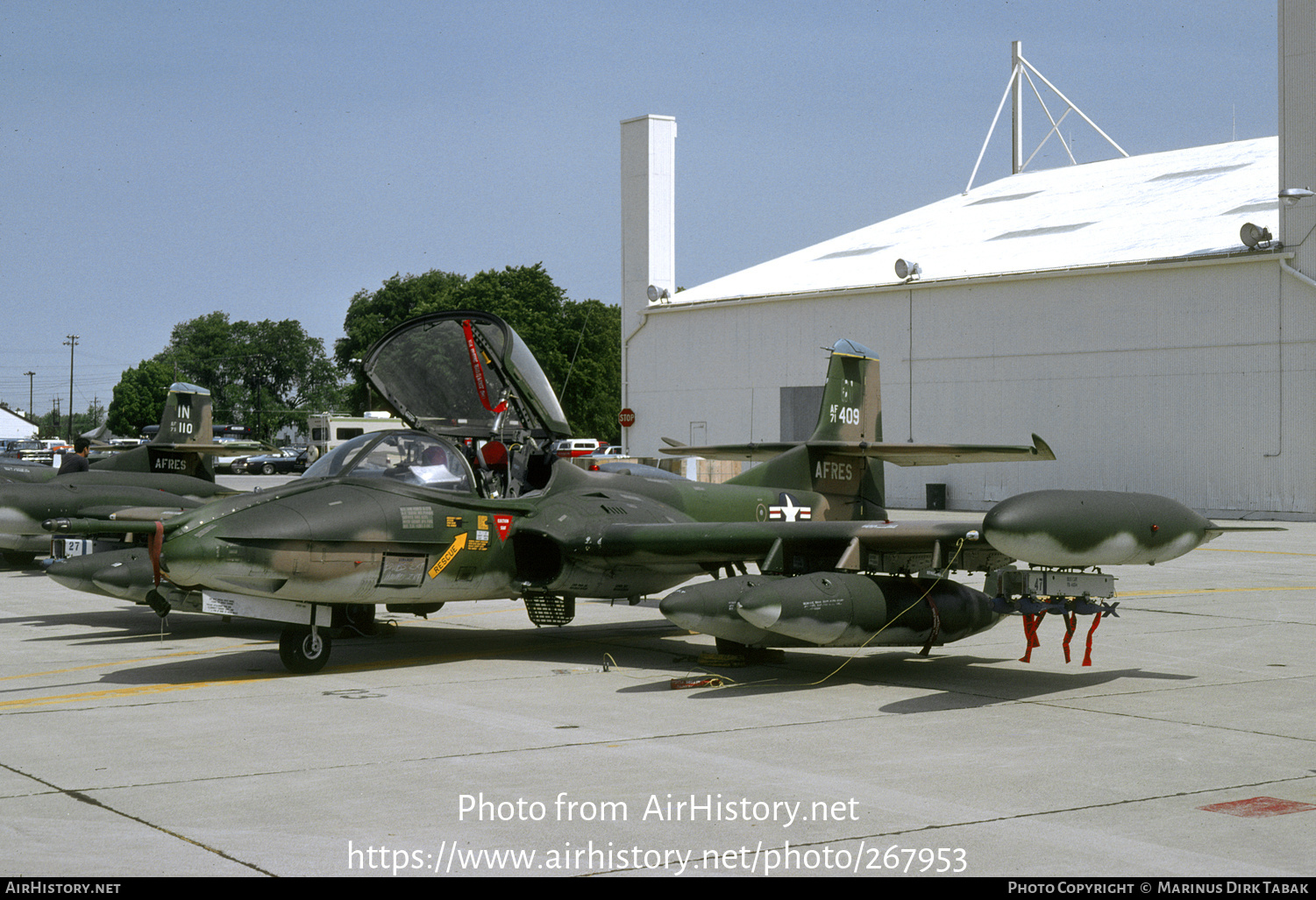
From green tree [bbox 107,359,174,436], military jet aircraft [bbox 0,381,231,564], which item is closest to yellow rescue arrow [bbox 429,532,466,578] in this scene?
military jet aircraft [bbox 0,381,231,564]

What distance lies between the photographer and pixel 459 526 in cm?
1068

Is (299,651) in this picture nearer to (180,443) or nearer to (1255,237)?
(180,443)

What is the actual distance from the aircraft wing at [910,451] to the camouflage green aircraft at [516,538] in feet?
0.18

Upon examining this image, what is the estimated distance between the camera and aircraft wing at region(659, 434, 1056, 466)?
37.9ft

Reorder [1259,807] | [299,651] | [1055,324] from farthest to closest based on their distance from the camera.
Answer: [1055,324], [299,651], [1259,807]

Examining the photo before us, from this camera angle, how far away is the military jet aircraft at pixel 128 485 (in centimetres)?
1675

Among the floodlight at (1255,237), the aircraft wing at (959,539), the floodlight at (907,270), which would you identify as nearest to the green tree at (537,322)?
the floodlight at (907,270)

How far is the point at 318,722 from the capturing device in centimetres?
828

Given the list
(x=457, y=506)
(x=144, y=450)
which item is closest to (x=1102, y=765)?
(x=457, y=506)

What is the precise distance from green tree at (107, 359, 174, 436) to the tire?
120 meters

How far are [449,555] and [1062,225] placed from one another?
33530 millimetres

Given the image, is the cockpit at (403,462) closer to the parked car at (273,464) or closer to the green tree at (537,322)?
the green tree at (537,322)

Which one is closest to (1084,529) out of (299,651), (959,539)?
(959,539)
